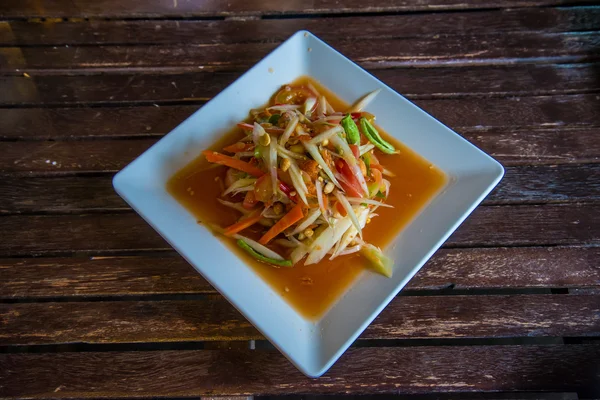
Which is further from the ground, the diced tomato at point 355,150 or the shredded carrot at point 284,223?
the diced tomato at point 355,150

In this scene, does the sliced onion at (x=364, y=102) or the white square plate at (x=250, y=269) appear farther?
the sliced onion at (x=364, y=102)

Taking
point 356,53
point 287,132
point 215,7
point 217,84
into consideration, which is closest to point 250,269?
point 287,132

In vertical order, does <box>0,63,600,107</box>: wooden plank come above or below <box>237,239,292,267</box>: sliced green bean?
above

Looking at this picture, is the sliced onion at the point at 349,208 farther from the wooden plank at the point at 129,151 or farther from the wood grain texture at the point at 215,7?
the wood grain texture at the point at 215,7

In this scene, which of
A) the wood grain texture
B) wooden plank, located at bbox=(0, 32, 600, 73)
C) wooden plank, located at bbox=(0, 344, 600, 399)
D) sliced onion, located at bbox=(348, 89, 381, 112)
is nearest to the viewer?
wooden plank, located at bbox=(0, 344, 600, 399)

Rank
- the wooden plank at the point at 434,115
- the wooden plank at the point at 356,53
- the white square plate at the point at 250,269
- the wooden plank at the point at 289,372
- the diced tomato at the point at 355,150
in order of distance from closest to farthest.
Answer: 1. the white square plate at the point at 250,269
2. the wooden plank at the point at 289,372
3. the diced tomato at the point at 355,150
4. the wooden plank at the point at 434,115
5. the wooden plank at the point at 356,53

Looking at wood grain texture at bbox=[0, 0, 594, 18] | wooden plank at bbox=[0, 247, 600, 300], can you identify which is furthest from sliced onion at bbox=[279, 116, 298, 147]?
wood grain texture at bbox=[0, 0, 594, 18]

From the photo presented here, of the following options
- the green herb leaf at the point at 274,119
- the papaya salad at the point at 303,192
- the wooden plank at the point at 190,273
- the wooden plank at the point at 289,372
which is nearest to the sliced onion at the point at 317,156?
the papaya salad at the point at 303,192

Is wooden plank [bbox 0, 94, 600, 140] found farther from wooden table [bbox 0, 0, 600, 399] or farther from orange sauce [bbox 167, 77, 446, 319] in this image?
orange sauce [bbox 167, 77, 446, 319]
